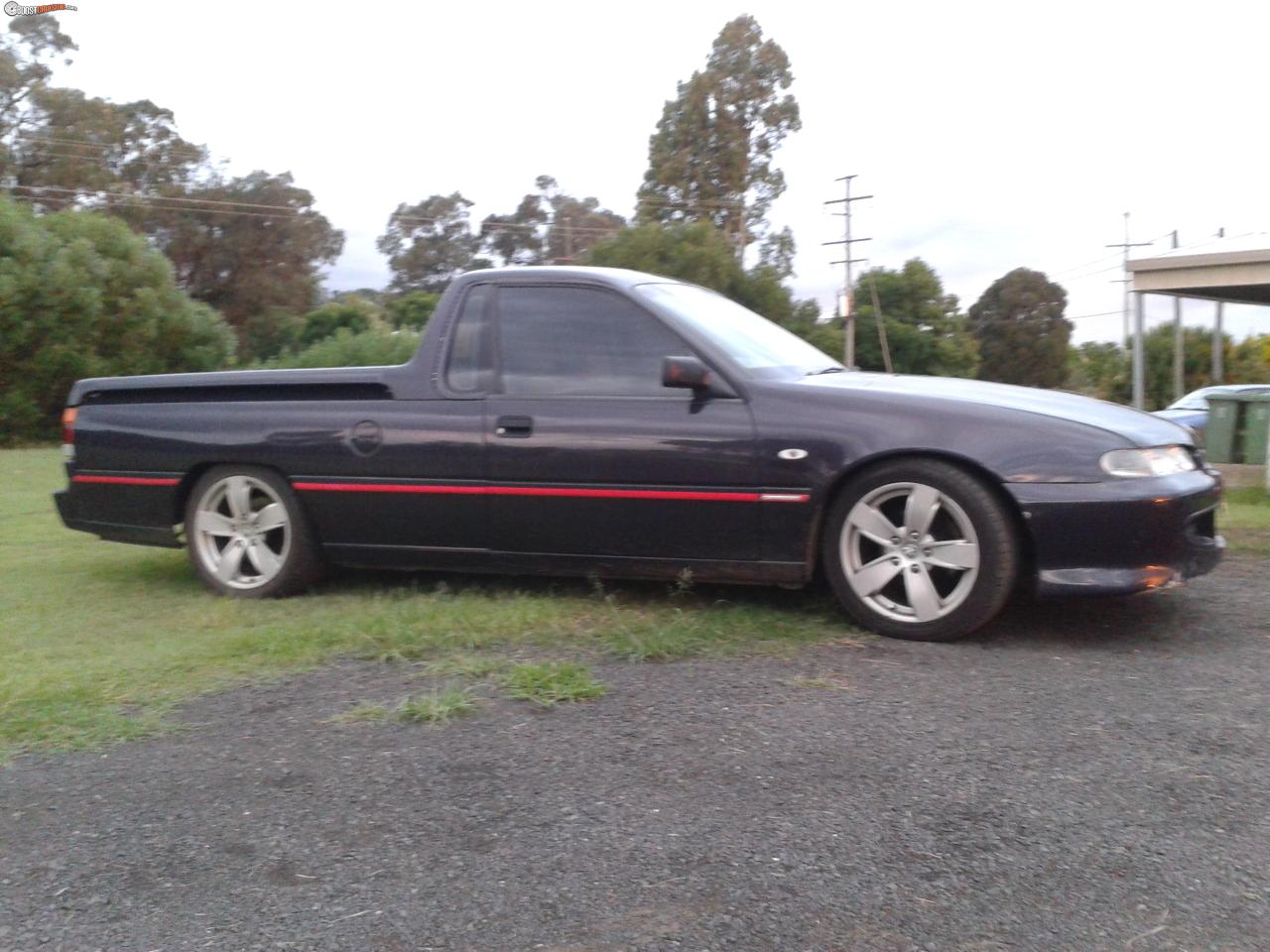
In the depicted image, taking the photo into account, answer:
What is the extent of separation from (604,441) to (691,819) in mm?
2270

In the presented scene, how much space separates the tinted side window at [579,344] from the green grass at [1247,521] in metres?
3.00

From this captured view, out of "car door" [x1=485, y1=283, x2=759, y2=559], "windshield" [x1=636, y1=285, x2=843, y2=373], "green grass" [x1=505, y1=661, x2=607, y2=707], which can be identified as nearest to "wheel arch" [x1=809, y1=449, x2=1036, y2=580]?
"car door" [x1=485, y1=283, x2=759, y2=559]

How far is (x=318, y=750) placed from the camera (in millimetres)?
3506

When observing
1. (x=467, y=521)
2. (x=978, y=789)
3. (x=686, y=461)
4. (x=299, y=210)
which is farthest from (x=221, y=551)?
(x=299, y=210)

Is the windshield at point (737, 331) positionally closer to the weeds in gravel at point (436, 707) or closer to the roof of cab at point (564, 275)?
the roof of cab at point (564, 275)

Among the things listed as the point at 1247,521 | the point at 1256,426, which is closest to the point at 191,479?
the point at 1247,521

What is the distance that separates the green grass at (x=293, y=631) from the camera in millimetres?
4055

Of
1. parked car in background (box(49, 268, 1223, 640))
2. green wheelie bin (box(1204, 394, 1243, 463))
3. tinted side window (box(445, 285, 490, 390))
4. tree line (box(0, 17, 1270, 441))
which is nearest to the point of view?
parked car in background (box(49, 268, 1223, 640))

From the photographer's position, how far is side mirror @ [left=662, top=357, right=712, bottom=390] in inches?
190

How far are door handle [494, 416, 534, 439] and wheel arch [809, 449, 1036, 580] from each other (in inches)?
50.1

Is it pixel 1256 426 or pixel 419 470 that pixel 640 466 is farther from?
pixel 1256 426

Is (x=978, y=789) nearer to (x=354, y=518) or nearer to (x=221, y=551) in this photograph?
(x=354, y=518)

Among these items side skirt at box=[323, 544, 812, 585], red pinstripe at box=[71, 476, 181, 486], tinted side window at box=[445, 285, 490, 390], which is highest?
tinted side window at box=[445, 285, 490, 390]

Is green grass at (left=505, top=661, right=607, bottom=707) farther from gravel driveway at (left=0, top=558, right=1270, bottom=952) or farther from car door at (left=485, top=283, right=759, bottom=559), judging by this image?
car door at (left=485, top=283, right=759, bottom=559)
